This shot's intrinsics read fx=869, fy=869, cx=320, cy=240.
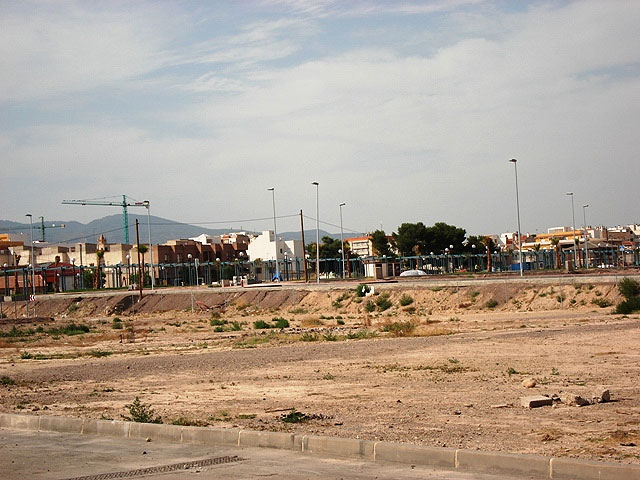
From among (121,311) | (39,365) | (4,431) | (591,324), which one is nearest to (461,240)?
(121,311)

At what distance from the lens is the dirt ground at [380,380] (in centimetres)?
1201

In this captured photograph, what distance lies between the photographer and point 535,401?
13.6 metres

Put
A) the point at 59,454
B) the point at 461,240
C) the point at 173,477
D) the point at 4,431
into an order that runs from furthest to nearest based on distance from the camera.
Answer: the point at 461,240, the point at 4,431, the point at 59,454, the point at 173,477

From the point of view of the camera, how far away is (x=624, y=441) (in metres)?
10.4

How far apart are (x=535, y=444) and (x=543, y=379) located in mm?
7358

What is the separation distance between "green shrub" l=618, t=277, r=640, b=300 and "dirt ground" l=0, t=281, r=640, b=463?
2597 millimetres

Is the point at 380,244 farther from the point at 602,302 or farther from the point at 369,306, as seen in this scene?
the point at 602,302

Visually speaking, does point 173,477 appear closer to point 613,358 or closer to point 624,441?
point 624,441

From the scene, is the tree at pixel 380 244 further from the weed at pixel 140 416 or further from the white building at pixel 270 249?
the weed at pixel 140 416

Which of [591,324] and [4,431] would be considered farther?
[591,324]

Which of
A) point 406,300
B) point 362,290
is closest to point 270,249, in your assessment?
point 362,290

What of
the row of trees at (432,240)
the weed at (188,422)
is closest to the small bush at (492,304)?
the weed at (188,422)

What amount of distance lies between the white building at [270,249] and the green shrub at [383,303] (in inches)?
3166

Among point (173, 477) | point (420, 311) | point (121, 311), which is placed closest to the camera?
point (173, 477)
